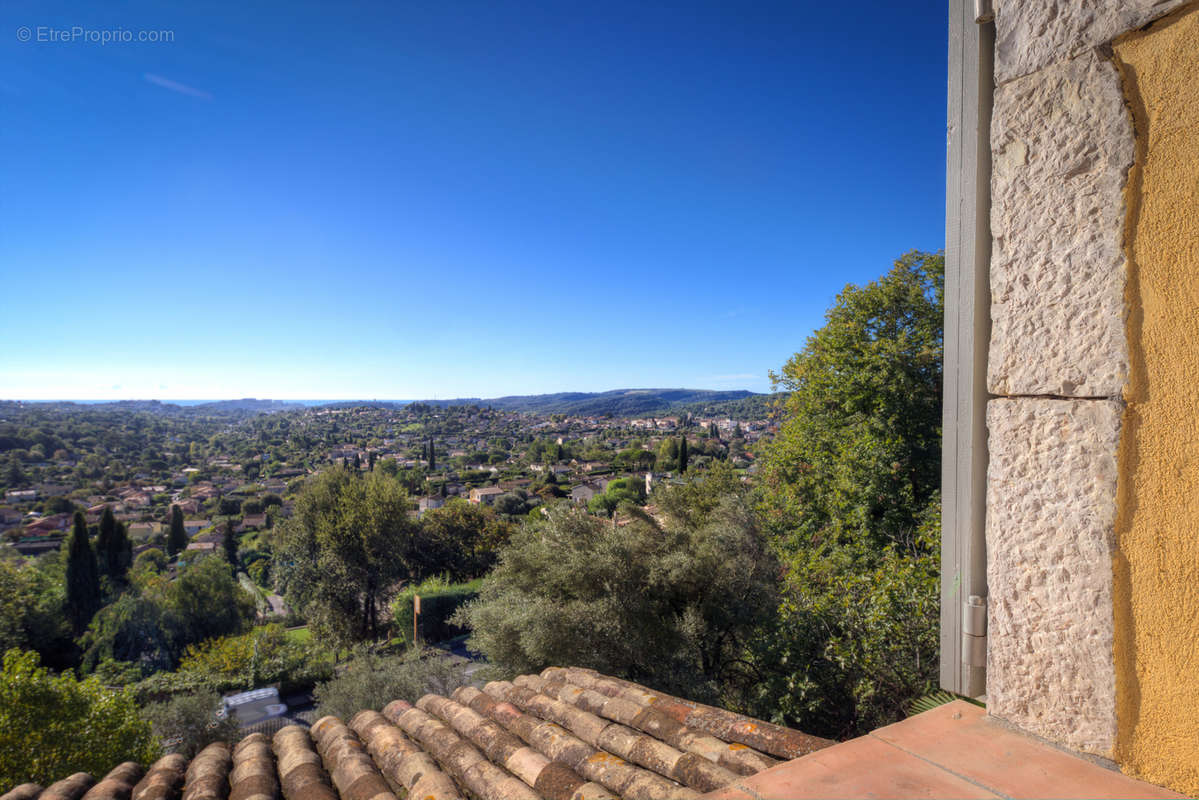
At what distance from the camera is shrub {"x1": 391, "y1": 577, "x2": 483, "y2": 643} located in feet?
62.1

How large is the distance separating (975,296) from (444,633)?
21.1 m

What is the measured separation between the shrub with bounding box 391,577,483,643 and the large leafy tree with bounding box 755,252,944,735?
12283 millimetres

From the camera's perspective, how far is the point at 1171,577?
1089 millimetres

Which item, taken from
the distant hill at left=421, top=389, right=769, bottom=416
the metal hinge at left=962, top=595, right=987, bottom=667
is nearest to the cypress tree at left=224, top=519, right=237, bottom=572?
the metal hinge at left=962, top=595, right=987, bottom=667

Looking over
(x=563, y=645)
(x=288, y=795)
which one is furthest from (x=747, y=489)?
(x=288, y=795)

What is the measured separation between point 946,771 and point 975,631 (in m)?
0.36

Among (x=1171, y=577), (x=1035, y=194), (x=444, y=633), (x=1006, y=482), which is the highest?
(x=1035, y=194)

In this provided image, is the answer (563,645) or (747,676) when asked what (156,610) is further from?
(747,676)

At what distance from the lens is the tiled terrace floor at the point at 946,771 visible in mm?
1161

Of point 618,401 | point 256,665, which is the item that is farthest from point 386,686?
point 618,401

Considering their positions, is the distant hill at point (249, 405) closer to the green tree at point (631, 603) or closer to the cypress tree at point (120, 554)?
the cypress tree at point (120, 554)

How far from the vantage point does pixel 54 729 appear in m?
7.13

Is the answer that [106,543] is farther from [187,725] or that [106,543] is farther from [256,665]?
[187,725]

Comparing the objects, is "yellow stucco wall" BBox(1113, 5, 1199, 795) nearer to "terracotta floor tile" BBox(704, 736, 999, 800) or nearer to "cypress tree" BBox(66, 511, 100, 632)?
"terracotta floor tile" BBox(704, 736, 999, 800)
